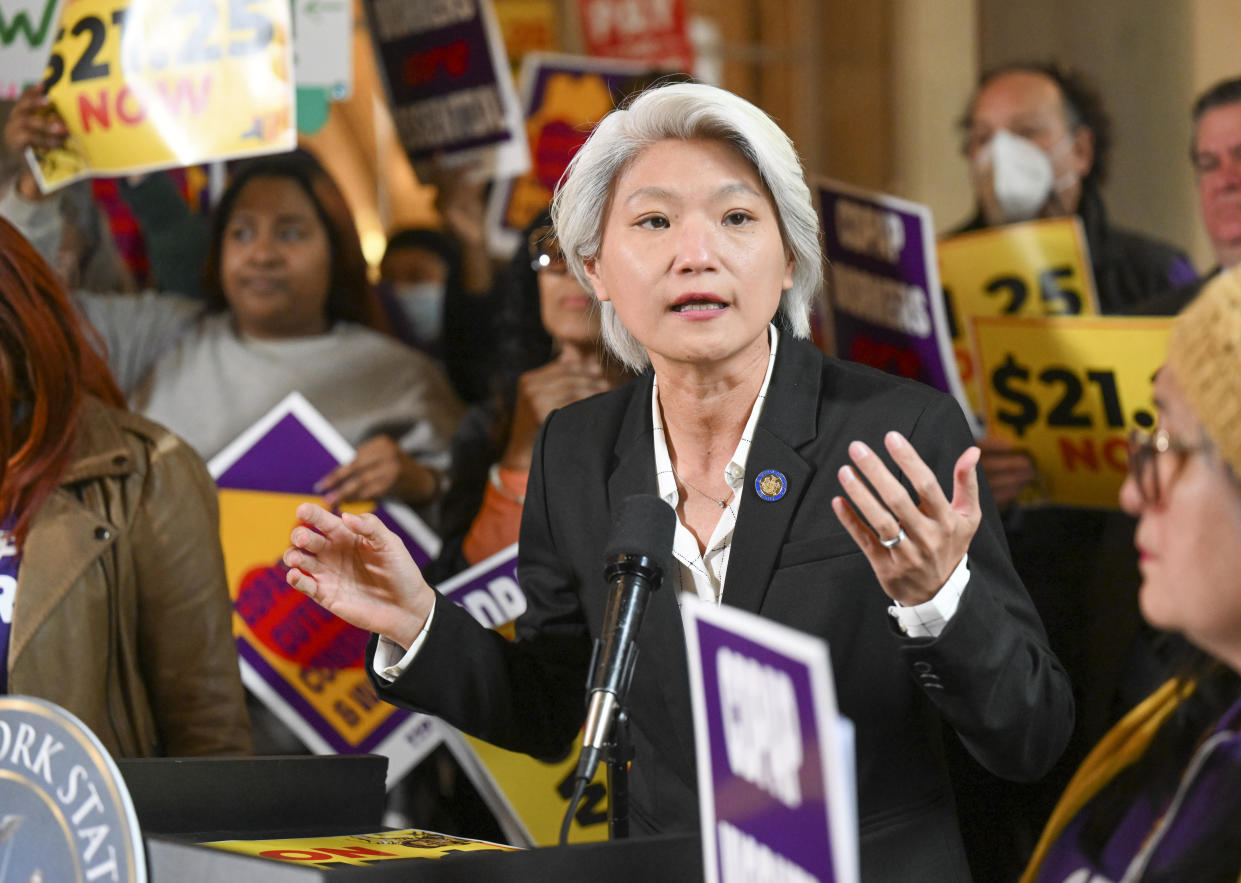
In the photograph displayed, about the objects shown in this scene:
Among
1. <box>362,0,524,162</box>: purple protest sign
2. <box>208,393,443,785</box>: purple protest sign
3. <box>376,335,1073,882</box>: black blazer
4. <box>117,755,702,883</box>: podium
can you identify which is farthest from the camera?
<box>362,0,524,162</box>: purple protest sign

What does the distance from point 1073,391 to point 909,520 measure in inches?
66.6

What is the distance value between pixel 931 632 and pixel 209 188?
2.85 meters

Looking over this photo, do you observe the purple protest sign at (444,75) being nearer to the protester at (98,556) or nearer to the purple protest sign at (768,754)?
the protester at (98,556)

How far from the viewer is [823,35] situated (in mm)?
7160

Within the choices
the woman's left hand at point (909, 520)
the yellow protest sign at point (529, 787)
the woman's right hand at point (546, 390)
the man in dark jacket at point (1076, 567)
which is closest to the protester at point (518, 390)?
the woman's right hand at point (546, 390)

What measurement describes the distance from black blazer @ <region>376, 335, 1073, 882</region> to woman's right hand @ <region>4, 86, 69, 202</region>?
1.88 metres

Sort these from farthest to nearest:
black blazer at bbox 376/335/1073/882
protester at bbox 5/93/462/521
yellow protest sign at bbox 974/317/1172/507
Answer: protester at bbox 5/93/462/521, yellow protest sign at bbox 974/317/1172/507, black blazer at bbox 376/335/1073/882

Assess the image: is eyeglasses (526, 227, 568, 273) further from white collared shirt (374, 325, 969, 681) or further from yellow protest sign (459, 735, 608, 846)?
white collared shirt (374, 325, 969, 681)

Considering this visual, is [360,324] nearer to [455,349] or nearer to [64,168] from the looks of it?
[455,349]

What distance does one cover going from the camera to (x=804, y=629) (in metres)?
1.75

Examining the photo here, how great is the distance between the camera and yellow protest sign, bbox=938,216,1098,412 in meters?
3.25

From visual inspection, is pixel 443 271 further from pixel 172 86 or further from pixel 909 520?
pixel 909 520

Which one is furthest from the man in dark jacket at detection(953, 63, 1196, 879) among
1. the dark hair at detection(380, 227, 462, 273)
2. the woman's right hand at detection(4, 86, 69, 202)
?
the woman's right hand at detection(4, 86, 69, 202)

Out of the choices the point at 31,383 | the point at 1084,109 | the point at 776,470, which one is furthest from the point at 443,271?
the point at 776,470
